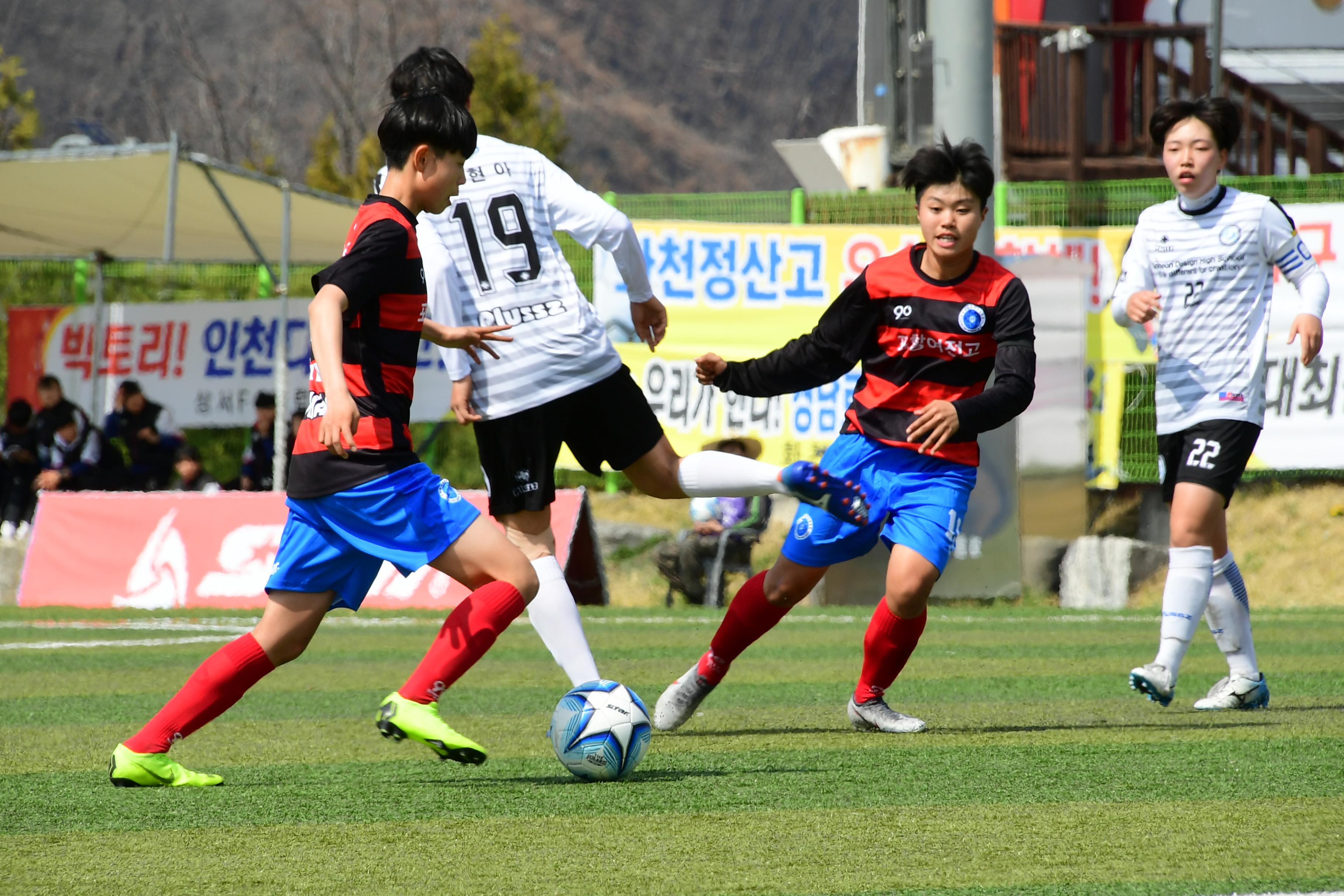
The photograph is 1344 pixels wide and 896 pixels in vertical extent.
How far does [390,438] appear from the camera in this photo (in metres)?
4.10

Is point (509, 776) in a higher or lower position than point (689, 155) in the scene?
lower

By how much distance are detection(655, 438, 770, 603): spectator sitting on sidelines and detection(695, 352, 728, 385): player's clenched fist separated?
663 cm

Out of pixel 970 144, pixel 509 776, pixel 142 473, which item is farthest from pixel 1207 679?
pixel 142 473

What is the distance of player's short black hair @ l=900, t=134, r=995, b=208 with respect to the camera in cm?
516

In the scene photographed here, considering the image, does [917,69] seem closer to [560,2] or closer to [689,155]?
[689,155]

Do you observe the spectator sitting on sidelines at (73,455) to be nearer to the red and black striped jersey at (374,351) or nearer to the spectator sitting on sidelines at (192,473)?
the spectator sitting on sidelines at (192,473)

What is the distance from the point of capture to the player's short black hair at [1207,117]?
575 cm

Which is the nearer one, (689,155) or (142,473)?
(142,473)

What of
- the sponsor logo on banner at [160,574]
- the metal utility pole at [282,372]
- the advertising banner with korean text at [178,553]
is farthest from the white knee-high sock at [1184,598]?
the metal utility pole at [282,372]

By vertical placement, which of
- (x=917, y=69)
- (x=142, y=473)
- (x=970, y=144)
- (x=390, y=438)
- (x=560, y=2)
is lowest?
(x=142, y=473)

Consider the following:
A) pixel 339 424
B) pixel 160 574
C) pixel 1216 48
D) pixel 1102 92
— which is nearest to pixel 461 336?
pixel 339 424

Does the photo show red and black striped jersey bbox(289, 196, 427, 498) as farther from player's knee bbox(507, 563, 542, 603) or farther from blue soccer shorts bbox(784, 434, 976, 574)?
blue soccer shorts bbox(784, 434, 976, 574)

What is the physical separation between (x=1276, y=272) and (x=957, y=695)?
8.25m

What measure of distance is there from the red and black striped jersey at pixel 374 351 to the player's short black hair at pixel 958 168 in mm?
1801
